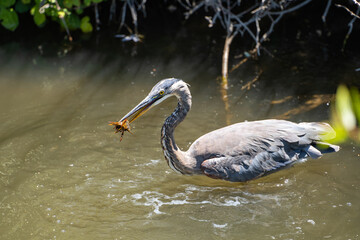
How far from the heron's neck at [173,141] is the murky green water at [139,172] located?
301mm

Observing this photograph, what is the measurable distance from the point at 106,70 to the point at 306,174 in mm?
4199

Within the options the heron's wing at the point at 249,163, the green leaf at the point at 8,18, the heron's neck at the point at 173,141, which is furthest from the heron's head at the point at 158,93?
the green leaf at the point at 8,18

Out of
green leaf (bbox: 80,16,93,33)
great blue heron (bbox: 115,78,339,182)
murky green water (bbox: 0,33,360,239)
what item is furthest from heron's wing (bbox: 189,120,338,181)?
green leaf (bbox: 80,16,93,33)

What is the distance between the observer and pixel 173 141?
191 inches

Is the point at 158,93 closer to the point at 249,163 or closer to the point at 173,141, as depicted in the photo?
the point at 173,141

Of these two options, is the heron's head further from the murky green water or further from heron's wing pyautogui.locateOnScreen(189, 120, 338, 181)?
the murky green water

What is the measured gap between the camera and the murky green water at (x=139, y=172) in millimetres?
4215

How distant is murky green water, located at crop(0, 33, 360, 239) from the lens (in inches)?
166

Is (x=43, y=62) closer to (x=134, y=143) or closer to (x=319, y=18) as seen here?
(x=134, y=143)

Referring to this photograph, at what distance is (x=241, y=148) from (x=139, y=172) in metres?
1.30

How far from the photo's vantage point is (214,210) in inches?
177

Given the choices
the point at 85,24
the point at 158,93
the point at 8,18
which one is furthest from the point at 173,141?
the point at 8,18

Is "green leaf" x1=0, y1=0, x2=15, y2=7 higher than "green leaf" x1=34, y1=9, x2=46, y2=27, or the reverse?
"green leaf" x1=0, y1=0, x2=15, y2=7

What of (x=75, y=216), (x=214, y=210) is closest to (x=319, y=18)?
(x=214, y=210)
